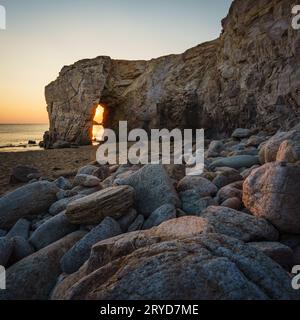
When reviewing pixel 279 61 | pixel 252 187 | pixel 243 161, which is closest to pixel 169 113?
pixel 279 61

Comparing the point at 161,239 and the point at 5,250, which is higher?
the point at 161,239

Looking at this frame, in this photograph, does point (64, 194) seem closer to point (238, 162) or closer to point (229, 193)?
point (229, 193)

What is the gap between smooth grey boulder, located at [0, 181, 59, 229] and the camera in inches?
155

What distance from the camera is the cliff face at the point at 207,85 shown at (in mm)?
10266

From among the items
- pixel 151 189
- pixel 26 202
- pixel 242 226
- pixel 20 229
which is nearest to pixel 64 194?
pixel 26 202

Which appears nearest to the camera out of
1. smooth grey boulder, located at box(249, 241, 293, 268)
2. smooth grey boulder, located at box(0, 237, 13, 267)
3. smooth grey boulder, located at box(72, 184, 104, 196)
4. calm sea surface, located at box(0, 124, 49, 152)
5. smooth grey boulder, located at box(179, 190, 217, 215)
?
smooth grey boulder, located at box(249, 241, 293, 268)

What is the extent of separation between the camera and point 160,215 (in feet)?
10.4

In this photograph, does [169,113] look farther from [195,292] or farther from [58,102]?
[195,292]

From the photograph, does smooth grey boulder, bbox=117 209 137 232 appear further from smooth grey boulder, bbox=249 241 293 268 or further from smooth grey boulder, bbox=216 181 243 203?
smooth grey boulder, bbox=249 241 293 268

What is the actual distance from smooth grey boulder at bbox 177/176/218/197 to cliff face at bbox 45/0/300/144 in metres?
6.92

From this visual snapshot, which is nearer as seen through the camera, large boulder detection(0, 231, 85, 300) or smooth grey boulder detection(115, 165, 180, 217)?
large boulder detection(0, 231, 85, 300)

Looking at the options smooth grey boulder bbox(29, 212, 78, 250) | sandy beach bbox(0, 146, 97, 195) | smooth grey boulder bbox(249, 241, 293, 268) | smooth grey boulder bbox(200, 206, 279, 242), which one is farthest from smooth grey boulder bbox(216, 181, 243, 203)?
sandy beach bbox(0, 146, 97, 195)

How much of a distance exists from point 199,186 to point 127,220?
124 cm
